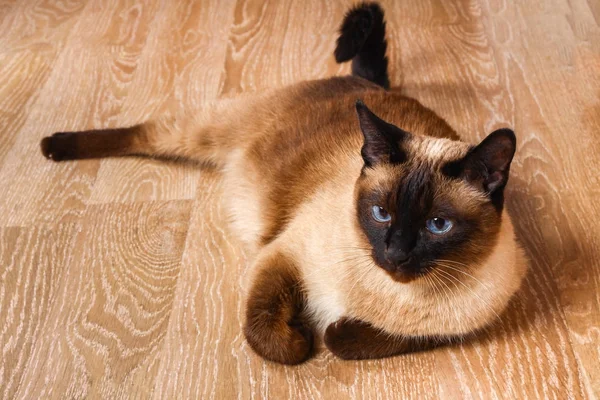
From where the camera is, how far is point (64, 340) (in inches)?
61.6

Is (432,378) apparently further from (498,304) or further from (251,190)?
(251,190)

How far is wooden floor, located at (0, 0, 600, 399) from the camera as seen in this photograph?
147 cm

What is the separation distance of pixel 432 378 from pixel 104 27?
2.24 meters

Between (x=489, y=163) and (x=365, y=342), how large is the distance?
1.78 feet

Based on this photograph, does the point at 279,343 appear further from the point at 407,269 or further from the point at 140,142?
the point at 140,142

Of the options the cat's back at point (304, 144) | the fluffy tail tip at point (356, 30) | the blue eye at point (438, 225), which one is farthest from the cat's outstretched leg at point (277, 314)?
the fluffy tail tip at point (356, 30)

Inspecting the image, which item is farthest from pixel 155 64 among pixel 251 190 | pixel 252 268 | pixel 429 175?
pixel 429 175

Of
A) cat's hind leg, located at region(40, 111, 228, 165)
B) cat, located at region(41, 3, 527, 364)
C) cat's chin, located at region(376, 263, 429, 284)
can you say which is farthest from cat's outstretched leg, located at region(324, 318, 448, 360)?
cat's hind leg, located at region(40, 111, 228, 165)

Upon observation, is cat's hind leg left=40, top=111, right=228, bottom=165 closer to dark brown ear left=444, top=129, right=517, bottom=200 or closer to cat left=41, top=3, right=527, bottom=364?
cat left=41, top=3, right=527, bottom=364

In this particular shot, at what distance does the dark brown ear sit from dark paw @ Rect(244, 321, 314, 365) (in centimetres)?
56

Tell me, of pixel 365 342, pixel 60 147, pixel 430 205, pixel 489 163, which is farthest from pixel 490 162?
pixel 60 147

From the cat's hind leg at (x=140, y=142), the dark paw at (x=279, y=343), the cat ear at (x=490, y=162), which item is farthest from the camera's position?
the cat's hind leg at (x=140, y=142)

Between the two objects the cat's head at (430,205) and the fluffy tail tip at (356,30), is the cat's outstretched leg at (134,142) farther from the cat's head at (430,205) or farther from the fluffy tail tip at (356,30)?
the cat's head at (430,205)

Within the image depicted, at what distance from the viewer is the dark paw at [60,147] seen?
2080mm
